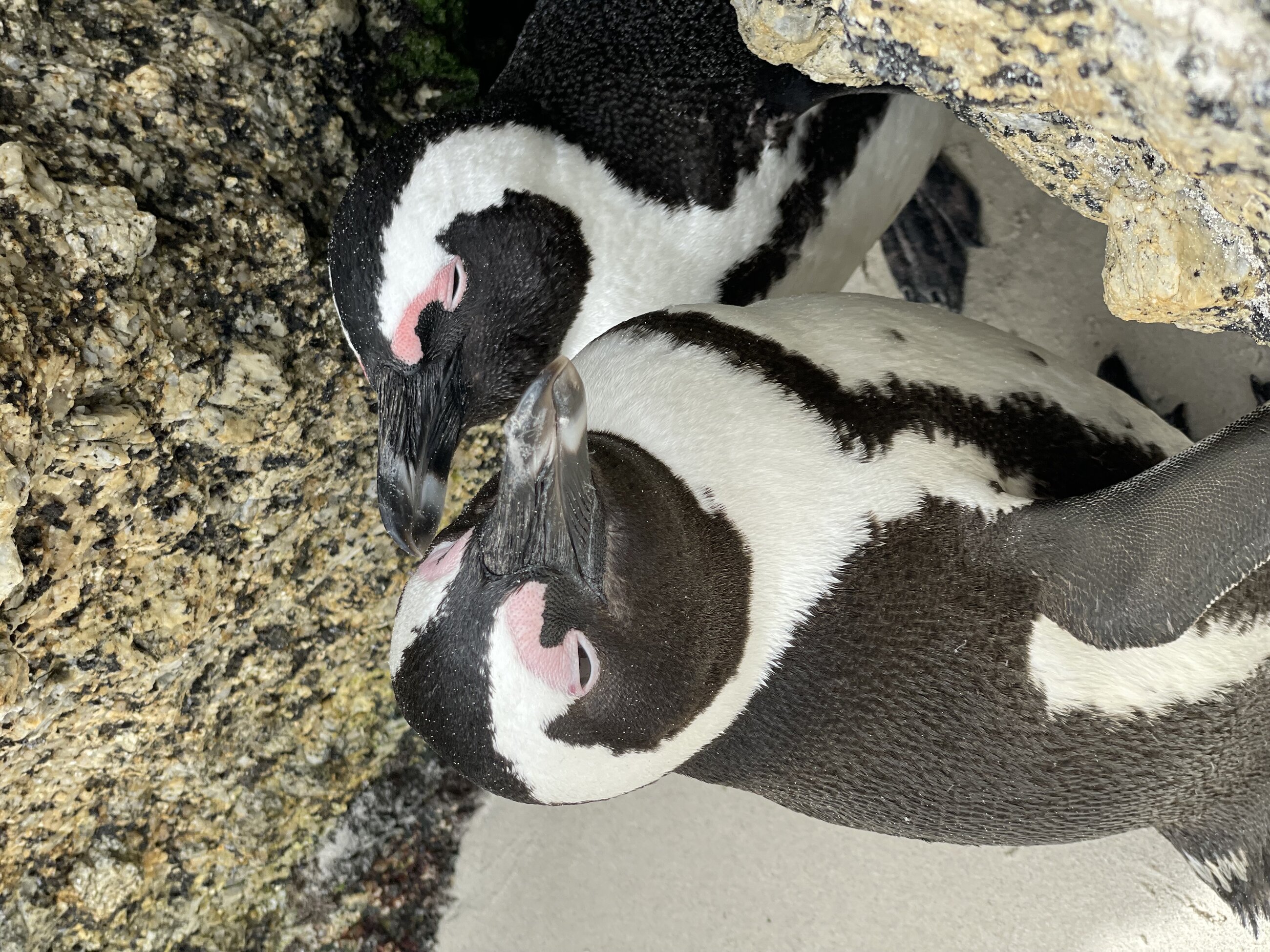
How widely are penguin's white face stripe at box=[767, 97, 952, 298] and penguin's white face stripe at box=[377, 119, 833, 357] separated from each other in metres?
0.10

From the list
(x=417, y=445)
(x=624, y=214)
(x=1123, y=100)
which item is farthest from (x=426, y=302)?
(x=1123, y=100)

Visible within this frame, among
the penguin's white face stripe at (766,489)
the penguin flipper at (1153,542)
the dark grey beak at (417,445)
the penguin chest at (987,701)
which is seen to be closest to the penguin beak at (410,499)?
the dark grey beak at (417,445)

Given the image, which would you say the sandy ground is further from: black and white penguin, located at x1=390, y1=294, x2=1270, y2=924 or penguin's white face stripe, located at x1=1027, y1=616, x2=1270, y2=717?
penguin's white face stripe, located at x1=1027, y1=616, x2=1270, y2=717

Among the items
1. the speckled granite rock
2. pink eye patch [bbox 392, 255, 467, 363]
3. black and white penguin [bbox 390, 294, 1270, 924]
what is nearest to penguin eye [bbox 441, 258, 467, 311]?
pink eye patch [bbox 392, 255, 467, 363]

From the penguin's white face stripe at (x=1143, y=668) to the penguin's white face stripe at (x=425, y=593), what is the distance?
0.58m

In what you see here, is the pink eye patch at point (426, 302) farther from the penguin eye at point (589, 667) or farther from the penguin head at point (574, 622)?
the penguin eye at point (589, 667)

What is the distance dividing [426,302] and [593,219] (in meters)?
0.24

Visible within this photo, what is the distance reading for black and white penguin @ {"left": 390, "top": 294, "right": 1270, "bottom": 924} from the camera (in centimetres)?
103

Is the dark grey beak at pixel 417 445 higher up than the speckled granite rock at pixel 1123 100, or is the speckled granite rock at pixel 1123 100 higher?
the speckled granite rock at pixel 1123 100

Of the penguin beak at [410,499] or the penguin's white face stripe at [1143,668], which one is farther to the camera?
the penguin beak at [410,499]

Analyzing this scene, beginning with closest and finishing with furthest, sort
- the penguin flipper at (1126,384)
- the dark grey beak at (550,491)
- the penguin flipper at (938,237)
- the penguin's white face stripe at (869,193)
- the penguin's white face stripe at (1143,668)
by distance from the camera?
the dark grey beak at (550,491), the penguin's white face stripe at (1143,668), the penguin's white face stripe at (869,193), the penguin flipper at (1126,384), the penguin flipper at (938,237)

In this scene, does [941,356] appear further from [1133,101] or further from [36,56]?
[36,56]

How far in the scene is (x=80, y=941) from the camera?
5.17 feet

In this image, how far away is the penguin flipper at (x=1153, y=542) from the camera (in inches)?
38.4
